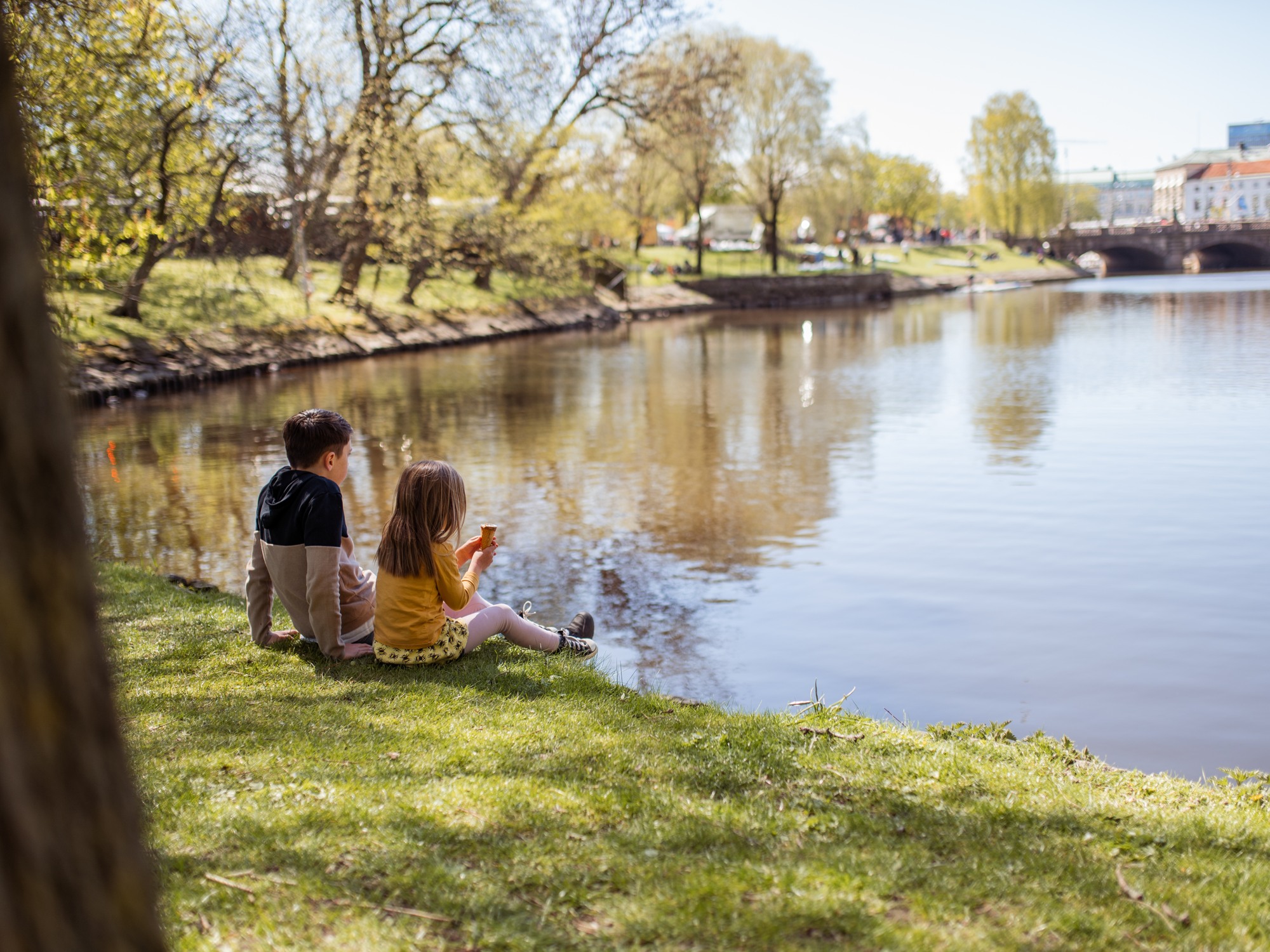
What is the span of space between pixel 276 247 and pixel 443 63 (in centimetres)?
1089

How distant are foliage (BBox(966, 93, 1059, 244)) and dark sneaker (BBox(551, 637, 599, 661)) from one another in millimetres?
94103

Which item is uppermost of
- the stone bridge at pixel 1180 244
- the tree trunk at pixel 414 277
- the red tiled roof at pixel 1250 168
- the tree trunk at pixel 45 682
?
the red tiled roof at pixel 1250 168

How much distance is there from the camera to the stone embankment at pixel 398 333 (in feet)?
86.1

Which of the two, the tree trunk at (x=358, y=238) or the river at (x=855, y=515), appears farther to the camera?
the tree trunk at (x=358, y=238)

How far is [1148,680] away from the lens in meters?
7.67

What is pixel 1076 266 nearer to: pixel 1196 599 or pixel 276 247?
pixel 276 247

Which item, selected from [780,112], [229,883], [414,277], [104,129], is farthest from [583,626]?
[780,112]

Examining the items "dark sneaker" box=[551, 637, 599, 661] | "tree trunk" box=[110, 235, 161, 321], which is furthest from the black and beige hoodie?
"tree trunk" box=[110, 235, 161, 321]

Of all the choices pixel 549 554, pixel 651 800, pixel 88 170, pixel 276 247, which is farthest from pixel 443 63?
pixel 651 800

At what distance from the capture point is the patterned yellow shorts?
6.14 m

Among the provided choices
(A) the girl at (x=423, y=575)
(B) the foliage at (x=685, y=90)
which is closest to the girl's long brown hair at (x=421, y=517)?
(A) the girl at (x=423, y=575)

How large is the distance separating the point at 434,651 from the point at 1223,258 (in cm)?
10891

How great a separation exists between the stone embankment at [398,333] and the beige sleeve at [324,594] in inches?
131

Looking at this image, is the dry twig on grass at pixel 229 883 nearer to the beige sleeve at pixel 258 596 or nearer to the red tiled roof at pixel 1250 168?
the beige sleeve at pixel 258 596
